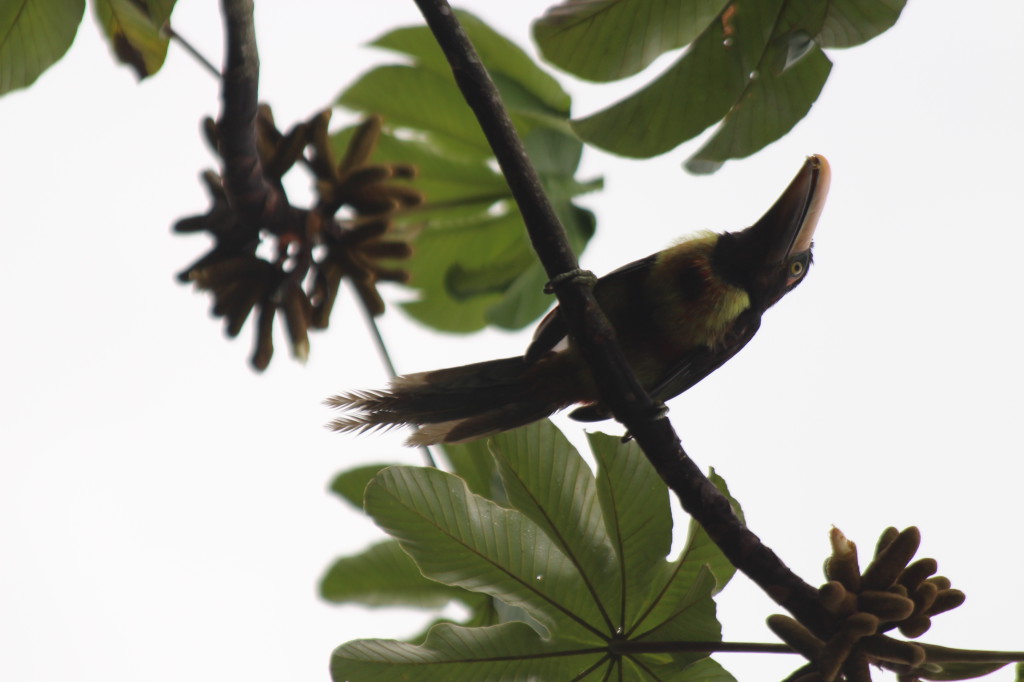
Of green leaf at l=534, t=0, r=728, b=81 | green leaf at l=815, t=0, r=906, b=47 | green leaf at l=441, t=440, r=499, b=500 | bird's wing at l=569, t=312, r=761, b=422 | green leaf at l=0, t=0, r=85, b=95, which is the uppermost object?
green leaf at l=0, t=0, r=85, b=95

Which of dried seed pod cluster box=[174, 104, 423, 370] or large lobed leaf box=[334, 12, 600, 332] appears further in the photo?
large lobed leaf box=[334, 12, 600, 332]

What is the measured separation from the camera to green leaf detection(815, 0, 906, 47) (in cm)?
156

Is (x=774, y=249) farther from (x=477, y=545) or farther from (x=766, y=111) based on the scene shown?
(x=477, y=545)

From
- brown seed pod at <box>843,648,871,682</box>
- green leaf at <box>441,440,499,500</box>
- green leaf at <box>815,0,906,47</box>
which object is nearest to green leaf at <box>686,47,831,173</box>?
green leaf at <box>815,0,906,47</box>

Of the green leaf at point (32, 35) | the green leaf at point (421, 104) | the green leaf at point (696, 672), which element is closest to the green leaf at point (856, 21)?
the green leaf at point (696, 672)

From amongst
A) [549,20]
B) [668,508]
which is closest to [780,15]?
[549,20]

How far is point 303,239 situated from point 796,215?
3.66ft

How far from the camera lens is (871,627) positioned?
1183 millimetres

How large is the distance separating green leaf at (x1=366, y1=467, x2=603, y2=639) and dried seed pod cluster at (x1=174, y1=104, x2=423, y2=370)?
0.71 meters

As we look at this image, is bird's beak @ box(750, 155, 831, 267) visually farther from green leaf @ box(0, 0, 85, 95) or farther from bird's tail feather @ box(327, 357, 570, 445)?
green leaf @ box(0, 0, 85, 95)

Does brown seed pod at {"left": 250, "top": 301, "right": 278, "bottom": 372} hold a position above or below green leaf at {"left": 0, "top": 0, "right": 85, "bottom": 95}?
below

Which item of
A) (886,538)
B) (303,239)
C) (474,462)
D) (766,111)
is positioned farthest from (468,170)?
(886,538)

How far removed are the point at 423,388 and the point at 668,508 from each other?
62 cm

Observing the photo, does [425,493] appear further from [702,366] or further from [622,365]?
[702,366]
